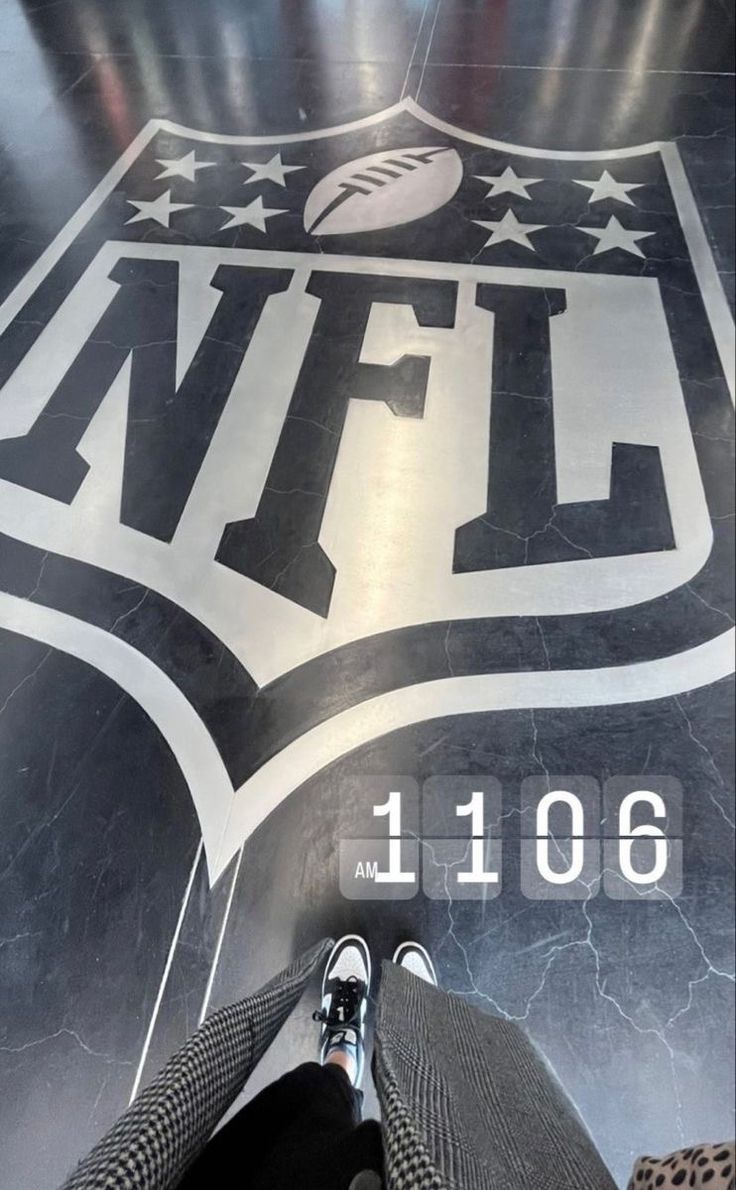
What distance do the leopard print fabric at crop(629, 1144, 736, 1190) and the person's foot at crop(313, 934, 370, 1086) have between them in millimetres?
593

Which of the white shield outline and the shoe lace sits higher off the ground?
the white shield outline

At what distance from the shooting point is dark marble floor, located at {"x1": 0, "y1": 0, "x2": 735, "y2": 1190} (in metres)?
1.29

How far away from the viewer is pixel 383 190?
8.65 feet

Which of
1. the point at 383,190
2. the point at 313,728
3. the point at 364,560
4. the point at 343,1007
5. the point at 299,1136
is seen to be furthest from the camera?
the point at 383,190

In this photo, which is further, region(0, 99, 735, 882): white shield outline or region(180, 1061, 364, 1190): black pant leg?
region(0, 99, 735, 882): white shield outline

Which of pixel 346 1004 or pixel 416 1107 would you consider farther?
pixel 346 1004

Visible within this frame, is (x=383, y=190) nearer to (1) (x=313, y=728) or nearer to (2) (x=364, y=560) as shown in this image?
(2) (x=364, y=560)

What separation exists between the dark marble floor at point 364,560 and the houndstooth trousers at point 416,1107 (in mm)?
345

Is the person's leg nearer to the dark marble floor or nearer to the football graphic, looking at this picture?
the dark marble floor

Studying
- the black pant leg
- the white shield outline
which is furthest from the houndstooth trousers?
the white shield outline

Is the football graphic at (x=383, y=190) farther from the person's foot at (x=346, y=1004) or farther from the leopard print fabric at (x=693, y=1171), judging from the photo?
the leopard print fabric at (x=693, y=1171)

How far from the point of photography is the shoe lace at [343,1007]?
4.11 ft

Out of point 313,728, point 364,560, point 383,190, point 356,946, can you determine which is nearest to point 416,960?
point 356,946

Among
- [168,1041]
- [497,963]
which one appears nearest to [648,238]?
[497,963]
